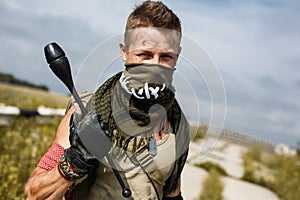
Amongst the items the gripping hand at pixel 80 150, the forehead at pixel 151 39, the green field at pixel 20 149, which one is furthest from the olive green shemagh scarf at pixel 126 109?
the green field at pixel 20 149

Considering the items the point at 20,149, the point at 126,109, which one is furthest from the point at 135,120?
the point at 20,149

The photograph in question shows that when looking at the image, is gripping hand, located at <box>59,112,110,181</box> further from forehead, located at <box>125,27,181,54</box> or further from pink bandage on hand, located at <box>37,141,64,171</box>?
forehead, located at <box>125,27,181,54</box>

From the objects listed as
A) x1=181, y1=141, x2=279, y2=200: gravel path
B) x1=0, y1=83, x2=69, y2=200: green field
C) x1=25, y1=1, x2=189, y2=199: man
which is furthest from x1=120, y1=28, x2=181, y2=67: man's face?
x1=181, y1=141, x2=279, y2=200: gravel path

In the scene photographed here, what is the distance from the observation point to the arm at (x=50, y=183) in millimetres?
2066

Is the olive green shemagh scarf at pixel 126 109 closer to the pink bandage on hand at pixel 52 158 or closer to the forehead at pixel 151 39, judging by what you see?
the forehead at pixel 151 39

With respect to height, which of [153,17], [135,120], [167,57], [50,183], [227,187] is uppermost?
[153,17]

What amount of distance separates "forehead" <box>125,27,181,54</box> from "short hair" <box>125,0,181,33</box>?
0.02m

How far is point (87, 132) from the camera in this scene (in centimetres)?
196

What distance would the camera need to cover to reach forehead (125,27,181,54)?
219 cm

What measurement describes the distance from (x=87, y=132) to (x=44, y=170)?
38 centimetres

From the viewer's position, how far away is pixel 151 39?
220 cm

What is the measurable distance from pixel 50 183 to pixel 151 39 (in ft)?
2.33

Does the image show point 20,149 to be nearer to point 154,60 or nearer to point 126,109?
point 126,109

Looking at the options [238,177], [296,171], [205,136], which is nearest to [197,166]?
[238,177]
